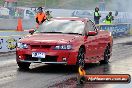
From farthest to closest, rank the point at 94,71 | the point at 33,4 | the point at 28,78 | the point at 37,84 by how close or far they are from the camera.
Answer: the point at 33,4 → the point at 94,71 → the point at 28,78 → the point at 37,84

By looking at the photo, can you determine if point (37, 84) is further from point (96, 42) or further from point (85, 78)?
point (96, 42)

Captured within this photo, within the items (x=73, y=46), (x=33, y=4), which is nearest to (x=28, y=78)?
(x=73, y=46)

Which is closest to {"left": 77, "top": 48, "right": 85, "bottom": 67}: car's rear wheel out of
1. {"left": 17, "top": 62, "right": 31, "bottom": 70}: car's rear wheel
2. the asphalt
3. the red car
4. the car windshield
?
the red car

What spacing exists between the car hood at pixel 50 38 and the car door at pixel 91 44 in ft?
2.45

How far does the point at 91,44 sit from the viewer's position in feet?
44.1

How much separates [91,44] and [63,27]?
3.13ft

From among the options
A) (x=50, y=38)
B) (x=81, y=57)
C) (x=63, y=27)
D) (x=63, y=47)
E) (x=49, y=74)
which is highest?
(x=63, y=27)

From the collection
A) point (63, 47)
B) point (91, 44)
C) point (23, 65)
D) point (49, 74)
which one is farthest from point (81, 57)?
point (23, 65)

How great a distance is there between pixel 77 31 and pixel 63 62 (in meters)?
1.48

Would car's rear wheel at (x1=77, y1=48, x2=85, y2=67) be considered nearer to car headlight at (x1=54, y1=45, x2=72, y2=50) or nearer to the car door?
the car door

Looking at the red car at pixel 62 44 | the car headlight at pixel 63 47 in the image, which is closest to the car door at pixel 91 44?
the red car at pixel 62 44

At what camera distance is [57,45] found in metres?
12.0

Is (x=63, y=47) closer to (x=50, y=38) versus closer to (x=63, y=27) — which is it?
(x=50, y=38)

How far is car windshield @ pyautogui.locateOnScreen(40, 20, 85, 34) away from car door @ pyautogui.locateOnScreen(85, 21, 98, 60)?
0.30 m
